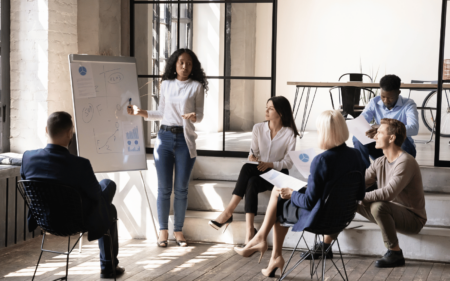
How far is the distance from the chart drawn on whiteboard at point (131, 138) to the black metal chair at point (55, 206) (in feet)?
4.33

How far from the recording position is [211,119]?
512cm

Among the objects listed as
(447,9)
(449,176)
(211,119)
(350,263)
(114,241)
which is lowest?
(350,263)

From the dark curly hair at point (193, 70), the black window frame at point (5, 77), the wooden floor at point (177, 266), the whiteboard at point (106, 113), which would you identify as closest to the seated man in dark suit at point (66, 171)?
the wooden floor at point (177, 266)

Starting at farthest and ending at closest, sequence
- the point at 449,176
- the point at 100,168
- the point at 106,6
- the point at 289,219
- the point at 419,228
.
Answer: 1. the point at 106,6
2. the point at 449,176
3. the point at 100,168
4. the point at 419,228
5. the point at 289,219

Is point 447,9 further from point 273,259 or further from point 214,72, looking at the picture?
point 273,259

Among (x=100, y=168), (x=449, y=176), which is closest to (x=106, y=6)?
(x=100, y=168)

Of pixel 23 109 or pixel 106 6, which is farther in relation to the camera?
pixel 106 6

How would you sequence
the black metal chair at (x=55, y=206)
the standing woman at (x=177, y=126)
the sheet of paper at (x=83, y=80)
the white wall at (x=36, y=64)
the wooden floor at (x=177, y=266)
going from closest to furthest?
the black metal chair at (x=55, y=206) < the wooden floor at (x=177, y=266) < the sheet of paper at (x=83, y=80) < the standing woman at (x=177, y=126) < the white wall at (x=36, y=64)

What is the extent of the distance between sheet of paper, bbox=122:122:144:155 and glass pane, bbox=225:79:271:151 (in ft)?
3.76

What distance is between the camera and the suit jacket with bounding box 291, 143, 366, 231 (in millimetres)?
2865

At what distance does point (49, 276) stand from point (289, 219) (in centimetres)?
167

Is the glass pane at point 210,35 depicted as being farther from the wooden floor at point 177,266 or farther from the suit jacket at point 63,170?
the suit jacket at point 63,170

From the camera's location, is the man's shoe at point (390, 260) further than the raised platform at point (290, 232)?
No

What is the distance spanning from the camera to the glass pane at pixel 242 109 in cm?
496
